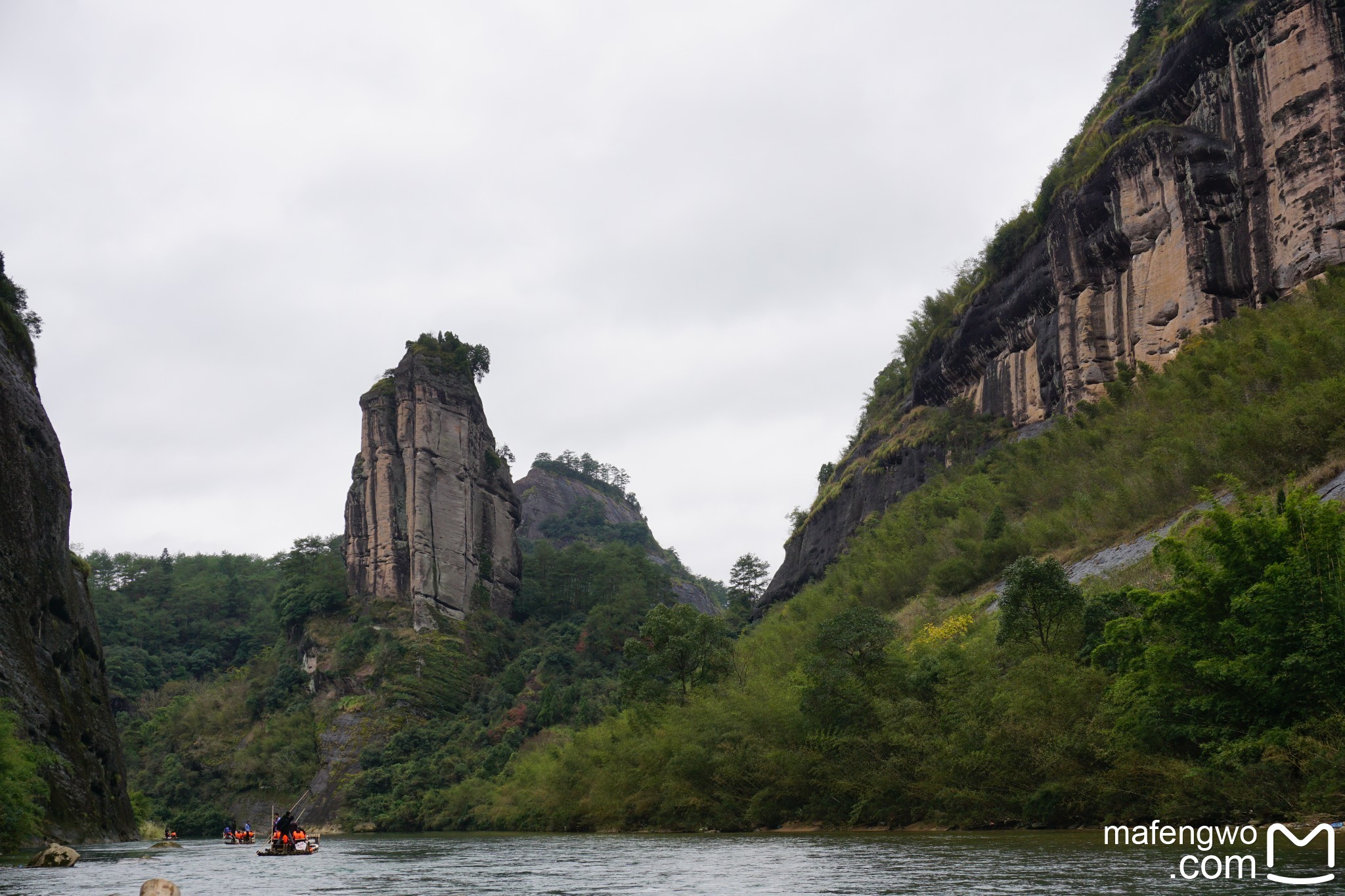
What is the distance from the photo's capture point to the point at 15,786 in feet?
93.6

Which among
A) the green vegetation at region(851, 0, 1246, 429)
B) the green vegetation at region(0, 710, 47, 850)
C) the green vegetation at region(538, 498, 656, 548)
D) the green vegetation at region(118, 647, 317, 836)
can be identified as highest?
the green vegetation at region(851, 0, 1246, 429)

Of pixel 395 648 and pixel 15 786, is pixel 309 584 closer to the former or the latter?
pixel 395 648

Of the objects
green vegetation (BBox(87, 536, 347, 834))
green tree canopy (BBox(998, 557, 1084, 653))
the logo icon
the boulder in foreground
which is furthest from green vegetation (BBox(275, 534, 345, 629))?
the logo icon

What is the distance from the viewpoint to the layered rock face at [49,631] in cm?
3694

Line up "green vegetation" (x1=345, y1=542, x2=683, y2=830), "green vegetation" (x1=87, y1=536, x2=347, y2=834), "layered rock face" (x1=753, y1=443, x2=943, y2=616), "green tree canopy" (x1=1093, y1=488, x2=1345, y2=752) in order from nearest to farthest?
1. "green tree canopy" (x1=1093, y1=488, x2=1345, y2=752)
2. "green vegetation" (x1=345, y1=542, x2=683, y2=830)
3. "layered rock face" (x1=753, y1=443, x2=943, y2=616)
4. "green vegetation" (x1=87, y1=536, x2=347, y2=834)

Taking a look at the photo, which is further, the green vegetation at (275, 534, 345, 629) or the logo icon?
the green vegetation at (275, 534, 345, 629)

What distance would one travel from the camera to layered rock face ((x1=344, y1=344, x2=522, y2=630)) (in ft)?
295

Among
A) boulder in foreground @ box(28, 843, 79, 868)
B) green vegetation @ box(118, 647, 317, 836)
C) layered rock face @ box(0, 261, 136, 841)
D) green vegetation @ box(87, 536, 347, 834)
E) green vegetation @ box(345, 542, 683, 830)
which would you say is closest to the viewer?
boulder in foreground @ box(28, 843, 79, 868)

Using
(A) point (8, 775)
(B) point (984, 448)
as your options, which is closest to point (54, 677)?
(A) point (8, 775)

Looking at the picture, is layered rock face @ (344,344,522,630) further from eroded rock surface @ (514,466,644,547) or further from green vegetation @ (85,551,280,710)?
eroded rock surface @ (514,466,644,547)

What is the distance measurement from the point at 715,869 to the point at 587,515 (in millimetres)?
147718

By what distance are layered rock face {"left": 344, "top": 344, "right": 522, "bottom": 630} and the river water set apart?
5450cm

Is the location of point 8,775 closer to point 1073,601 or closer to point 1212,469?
point 1073,601

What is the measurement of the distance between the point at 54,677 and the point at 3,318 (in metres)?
17.6
